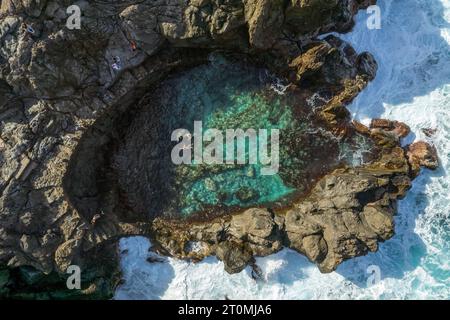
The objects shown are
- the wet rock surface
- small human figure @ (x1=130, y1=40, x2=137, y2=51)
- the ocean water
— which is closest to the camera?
the wet rock surface

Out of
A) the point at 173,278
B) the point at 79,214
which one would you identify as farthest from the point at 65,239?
the point at 173,278

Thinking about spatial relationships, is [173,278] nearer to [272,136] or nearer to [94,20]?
[272,136]

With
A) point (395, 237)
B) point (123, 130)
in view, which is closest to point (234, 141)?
point (123, 130)

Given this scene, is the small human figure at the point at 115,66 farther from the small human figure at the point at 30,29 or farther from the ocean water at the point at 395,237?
the ocean water at the point at 395,237

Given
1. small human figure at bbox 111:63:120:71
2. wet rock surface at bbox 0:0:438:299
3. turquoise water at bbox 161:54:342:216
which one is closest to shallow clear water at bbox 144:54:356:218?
turquoise water at bbox 161:54:342:216

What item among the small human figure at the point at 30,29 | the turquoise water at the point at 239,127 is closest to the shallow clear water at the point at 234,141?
the turquoise water at the point at 239,127

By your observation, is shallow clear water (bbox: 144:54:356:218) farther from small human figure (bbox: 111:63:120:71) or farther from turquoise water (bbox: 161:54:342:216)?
small human figure (bbox: 111:63:120:71)
